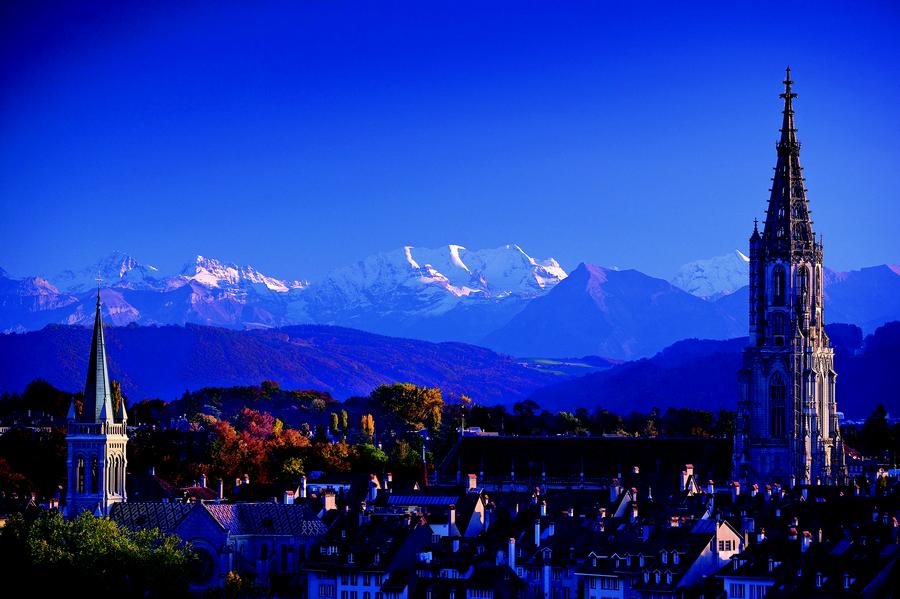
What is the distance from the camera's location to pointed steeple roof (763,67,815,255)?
489 feet

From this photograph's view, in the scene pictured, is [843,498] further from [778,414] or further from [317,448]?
[317,448]

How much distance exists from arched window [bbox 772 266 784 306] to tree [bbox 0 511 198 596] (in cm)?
5200

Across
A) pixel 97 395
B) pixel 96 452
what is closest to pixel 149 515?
pixel 96 452

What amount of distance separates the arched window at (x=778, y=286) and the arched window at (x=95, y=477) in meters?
49.1

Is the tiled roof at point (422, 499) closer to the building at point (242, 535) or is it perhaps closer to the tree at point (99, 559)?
the building at point (242, 535)

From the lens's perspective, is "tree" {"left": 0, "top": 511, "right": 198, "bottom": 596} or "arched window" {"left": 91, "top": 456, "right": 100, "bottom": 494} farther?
"arched window" {"left": 91, "top": 456, "right": 100, "bottom": 494}

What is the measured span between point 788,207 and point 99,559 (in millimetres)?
59152

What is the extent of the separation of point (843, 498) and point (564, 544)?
16.6 m

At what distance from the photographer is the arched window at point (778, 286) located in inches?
5861

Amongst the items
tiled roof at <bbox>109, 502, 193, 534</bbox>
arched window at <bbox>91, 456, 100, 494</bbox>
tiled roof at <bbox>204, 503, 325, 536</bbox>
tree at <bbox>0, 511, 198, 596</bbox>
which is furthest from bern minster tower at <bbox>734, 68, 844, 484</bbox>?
tree at <bbox>0, 511, 198, 596</bbox>

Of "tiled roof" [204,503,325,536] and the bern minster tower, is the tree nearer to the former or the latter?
"tiled roof" [204,503,325,536]

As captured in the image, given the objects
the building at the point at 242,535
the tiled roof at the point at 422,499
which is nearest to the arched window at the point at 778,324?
the tiled roof at the point at 422,499

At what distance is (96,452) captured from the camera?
Result: 12331 cm

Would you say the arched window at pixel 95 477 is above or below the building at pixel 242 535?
above
